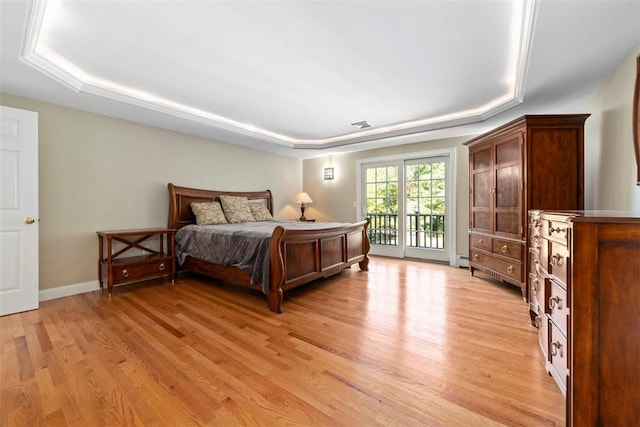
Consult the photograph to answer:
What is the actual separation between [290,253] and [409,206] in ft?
10.0

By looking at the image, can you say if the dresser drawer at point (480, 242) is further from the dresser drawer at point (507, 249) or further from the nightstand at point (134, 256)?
the nightstand at point (134, 256)

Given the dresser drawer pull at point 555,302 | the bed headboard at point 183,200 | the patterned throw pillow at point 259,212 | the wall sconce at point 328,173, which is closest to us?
the dresser drawer pull at point 555,302

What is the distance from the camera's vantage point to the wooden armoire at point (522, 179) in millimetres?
2723

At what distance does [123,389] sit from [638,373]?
2.46 meters

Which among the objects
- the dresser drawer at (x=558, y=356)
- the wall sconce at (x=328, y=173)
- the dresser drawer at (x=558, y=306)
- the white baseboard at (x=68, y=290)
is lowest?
the white baseboard at (x=68, y=290)

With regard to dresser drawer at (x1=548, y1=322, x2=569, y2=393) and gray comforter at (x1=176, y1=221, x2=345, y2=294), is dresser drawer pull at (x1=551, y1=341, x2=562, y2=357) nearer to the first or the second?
dresser drawer at (x1=548, y1=322, x2=569, y2=393)

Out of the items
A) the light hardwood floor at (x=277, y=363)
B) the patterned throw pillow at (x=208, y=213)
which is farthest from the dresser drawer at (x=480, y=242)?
the patterned throw pillow at (x=208, y=213)

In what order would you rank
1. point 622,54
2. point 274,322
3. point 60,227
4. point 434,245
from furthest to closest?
point 434,245 → point 60,227 → point 274,322 → point 622,54

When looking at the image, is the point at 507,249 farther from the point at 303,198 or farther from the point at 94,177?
the point at 94,177

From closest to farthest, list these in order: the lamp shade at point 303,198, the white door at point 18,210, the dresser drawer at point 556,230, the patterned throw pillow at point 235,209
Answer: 1. the dresser drawer at point 556,230
2. the white door at point 18,210
3. the patterned throw pillow at point 235,209
4. the lamp shade at point 303,198

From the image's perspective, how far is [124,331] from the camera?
7.29ft

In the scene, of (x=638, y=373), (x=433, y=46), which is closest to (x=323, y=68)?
(x=433, y=46)

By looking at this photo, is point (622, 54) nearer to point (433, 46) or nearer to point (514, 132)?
point (514, 132)

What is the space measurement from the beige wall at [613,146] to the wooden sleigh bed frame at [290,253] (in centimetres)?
267
